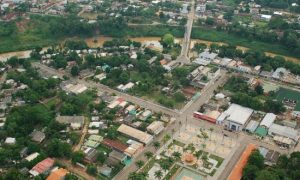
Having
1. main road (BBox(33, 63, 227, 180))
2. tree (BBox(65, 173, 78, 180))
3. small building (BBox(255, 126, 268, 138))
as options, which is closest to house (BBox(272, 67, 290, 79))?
main road (BBox(33, 63, 227, 180))

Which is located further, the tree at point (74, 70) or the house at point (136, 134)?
the tree at point (74, 70)

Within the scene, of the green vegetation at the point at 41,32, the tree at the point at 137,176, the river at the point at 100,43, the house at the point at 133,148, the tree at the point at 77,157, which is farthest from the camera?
the green vegetation at the point at 41,32

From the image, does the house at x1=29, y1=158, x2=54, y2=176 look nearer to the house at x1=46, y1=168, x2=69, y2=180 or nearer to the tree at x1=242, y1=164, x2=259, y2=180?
Answer: the house at x1=46, y1=168, x2=69, y2=180

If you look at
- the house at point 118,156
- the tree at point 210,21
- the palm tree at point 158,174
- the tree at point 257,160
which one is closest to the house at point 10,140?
the house at point 118,156

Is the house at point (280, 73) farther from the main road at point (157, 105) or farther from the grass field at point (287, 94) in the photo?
the main road at point (157, 105)

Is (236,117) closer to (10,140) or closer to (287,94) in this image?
(287,94)

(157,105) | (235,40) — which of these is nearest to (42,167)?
(157,105)

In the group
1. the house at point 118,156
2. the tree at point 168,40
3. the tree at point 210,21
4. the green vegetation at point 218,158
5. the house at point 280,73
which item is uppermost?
the tree at point 210,21
